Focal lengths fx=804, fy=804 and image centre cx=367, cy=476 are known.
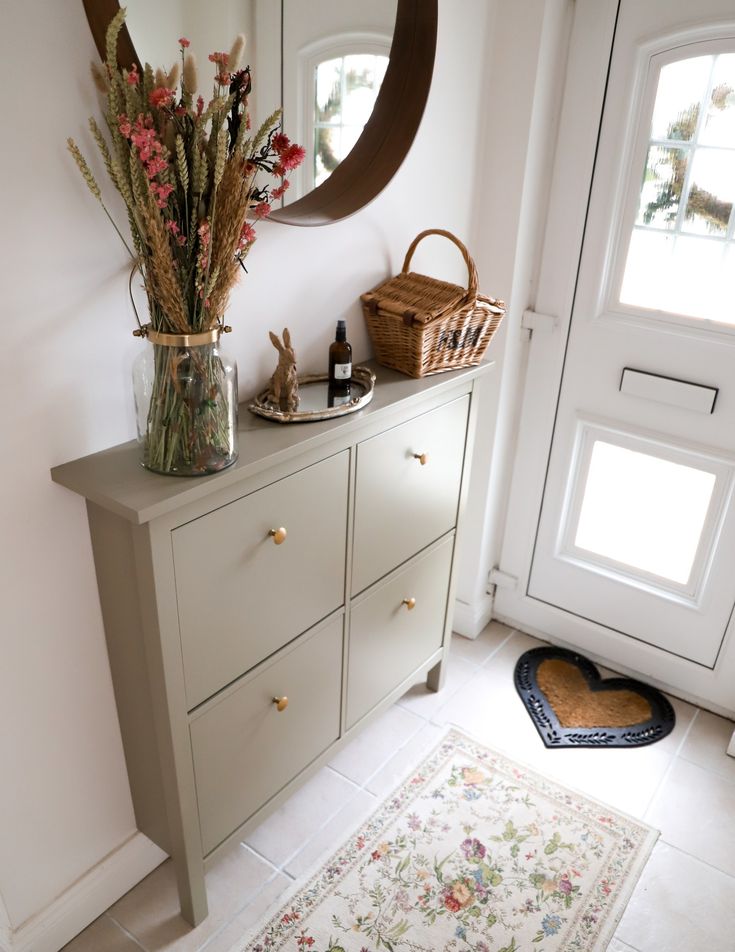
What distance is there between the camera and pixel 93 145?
1.27 meters

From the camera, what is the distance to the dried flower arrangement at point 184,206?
3.79 ft

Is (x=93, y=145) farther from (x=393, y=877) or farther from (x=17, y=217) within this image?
(x=393, y=877)

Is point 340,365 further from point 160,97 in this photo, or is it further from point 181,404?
point 160,97

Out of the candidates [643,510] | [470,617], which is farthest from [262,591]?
[643,510]

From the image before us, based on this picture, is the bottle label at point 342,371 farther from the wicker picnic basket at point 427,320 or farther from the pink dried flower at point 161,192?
the pink dried flower at point 161,192

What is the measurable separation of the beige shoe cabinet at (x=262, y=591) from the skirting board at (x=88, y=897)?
0.09m

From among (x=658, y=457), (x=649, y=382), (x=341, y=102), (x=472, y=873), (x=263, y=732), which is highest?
(x=341, y=102)

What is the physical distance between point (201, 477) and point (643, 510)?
1.58 meters

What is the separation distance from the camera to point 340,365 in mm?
1693

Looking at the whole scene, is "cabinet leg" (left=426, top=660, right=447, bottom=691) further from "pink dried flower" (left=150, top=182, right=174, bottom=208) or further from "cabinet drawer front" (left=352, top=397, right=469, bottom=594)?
"pink dried flower" (left=150, top=182, right=174, bottom=208)

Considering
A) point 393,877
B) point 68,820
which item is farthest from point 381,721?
point 68,820

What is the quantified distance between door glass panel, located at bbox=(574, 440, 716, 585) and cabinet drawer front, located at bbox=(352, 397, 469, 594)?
0.62 metres

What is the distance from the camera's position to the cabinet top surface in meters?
1.26

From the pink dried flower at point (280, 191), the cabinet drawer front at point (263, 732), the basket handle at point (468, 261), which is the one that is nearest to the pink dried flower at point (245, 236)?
the pink dried flower at point (280, 191)
